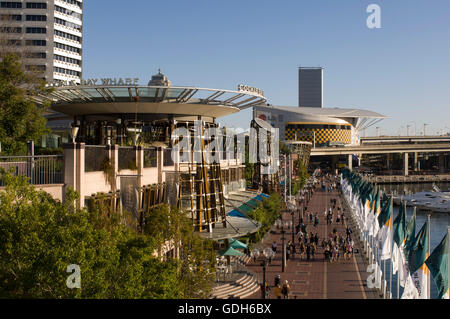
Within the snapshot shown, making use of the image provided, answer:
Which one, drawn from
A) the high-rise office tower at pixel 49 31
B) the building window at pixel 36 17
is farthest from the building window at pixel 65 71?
the building window at pixel 36 17

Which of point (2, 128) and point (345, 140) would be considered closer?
point (2, 128)

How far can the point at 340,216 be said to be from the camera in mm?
57312

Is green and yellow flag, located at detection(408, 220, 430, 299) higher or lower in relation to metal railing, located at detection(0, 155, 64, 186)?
lower

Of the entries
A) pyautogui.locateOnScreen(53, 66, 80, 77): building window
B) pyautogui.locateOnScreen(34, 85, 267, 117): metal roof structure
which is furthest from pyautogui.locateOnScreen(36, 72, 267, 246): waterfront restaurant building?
pyautogui.locateOnScreen(53, 66, 80, 77): building window

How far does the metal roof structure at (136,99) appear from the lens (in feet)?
97.2

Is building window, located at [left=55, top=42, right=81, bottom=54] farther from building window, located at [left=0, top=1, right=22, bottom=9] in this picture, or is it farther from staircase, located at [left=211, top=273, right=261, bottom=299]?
staircase, located at [left=211, top=273, right=261, bottom=299]

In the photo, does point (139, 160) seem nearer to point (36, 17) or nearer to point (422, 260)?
point (422, 260)

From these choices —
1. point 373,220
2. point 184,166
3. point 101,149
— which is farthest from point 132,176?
point 373,220

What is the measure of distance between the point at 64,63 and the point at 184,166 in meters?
70.8

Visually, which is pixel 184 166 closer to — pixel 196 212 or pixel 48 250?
pixel 196 212

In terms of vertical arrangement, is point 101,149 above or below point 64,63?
below

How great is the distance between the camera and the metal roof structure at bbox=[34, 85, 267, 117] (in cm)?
2964

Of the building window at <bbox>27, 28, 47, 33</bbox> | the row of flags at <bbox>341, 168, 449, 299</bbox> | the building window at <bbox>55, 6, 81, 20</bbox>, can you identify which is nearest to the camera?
the row of flags at <bbox>341, 168, 449, 299</bbox>

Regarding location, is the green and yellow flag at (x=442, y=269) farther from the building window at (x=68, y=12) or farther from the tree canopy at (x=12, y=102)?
the building window at (x=68, y=12)
